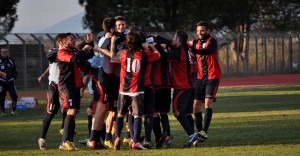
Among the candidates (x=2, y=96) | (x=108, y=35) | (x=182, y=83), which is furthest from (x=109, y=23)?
(x=2, y=96)

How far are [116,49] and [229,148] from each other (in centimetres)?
248

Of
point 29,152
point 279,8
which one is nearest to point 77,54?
point 29,152

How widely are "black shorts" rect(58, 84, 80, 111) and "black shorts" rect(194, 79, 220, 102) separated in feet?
8.93

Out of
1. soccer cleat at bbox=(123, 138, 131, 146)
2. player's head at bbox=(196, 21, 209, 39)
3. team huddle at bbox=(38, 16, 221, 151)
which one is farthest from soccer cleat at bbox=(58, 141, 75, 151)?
player's head at bbox=(196, 21, 209, 39)

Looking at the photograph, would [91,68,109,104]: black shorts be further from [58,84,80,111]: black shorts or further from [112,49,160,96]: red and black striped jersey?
[112,49,160,96]: red and black striped jersey

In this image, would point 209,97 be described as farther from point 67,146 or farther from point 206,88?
point 67,146

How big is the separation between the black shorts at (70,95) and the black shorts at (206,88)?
8.93ft

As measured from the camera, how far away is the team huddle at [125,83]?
634 inches

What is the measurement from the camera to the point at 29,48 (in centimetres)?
4512

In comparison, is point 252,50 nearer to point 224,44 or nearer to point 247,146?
point 224,44

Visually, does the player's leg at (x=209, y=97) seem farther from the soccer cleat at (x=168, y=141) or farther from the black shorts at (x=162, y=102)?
the soccer cleat at (x=168, y=141)

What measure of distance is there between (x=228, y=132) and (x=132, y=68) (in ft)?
12.4

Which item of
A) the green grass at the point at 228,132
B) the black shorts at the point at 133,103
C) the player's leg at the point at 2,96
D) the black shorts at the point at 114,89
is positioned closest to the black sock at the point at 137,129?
the black shorts at the point at 133,103

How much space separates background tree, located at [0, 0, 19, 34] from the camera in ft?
216
